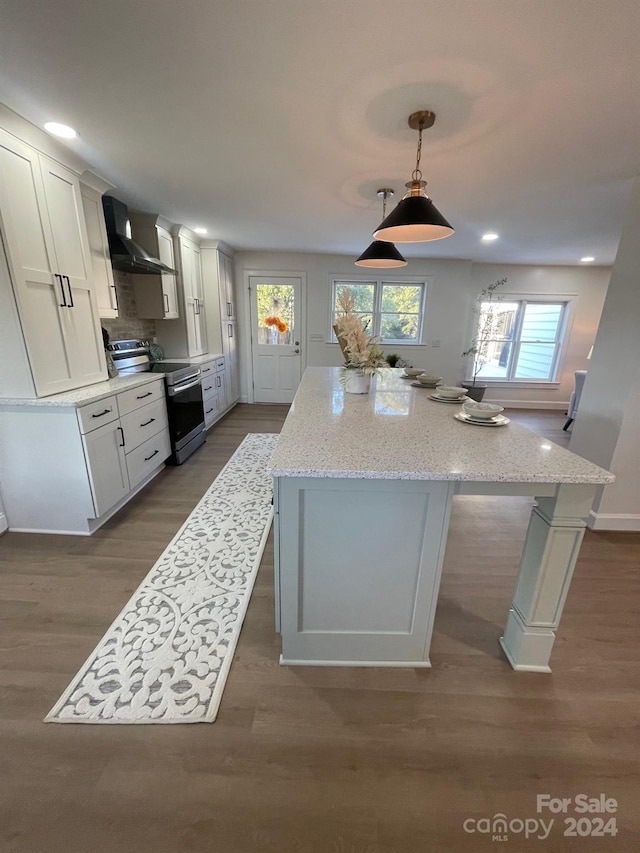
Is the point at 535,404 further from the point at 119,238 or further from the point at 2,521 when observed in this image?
the point at 2,521

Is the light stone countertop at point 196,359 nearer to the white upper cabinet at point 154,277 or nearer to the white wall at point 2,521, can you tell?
the white upper cabinet at point 154,277

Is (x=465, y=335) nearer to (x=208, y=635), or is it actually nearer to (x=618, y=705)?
(x=618, y=705)

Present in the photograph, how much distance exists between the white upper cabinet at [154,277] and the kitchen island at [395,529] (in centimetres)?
299

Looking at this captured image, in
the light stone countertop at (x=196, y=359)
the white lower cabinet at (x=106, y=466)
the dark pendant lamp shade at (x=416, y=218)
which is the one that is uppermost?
the dark pendant lamp shade at (x=416, y=218)

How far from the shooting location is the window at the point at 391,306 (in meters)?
5.58

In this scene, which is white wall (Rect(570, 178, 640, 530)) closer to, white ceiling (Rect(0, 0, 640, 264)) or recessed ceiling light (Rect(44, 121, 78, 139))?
white ceiling (Rect(0, 0, 640, 264))

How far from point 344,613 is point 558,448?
1128mm

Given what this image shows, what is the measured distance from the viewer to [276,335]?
→ 18.8ft

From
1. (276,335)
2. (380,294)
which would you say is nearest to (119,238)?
(276,335)

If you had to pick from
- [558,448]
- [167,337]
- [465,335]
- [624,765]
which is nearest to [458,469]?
[558,448]

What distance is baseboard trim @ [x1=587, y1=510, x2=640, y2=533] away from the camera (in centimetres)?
253

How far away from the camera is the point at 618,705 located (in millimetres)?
1343

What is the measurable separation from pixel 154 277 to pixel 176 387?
1314 millimetres

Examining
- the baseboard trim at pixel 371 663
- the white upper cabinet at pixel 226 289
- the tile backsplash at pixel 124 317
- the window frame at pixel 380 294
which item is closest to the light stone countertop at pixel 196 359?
the tile backsplash at pixel 124 317
